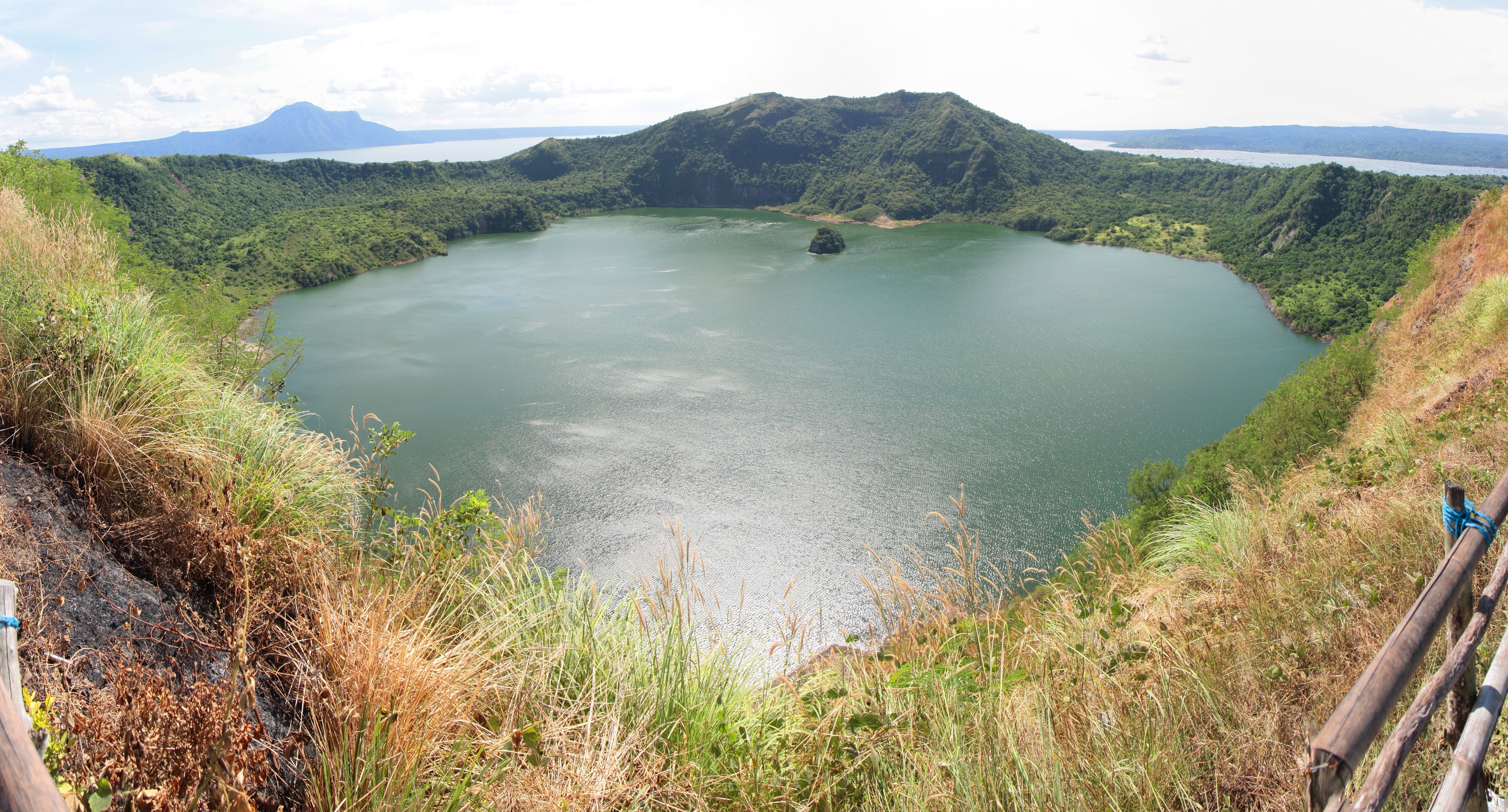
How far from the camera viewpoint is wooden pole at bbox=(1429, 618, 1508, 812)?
4.50 feet

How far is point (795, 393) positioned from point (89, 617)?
25.5 meters

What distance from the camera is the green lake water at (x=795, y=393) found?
59.1 feet

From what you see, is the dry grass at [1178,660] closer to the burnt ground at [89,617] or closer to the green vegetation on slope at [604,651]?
the green vegetation on slope at [604,651]

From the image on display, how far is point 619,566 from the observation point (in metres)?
16.5

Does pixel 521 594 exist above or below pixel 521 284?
above

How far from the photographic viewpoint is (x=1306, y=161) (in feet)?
452

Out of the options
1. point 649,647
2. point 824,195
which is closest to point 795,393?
point 649,647

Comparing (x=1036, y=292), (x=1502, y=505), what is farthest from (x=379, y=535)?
(x=1036, y=292)

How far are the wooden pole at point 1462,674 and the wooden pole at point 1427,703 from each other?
0.03 m

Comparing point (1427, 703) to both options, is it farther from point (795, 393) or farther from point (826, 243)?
point (826, 243)

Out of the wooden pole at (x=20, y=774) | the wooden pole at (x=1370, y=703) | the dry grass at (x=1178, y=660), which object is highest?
the wooden pole at (x=20, y=774)

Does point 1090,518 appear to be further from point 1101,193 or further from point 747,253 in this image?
point 1101,193

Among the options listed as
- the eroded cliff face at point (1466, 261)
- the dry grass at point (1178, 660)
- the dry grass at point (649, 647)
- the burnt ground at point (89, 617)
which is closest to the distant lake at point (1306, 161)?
the eroded cliff face at point (1466, 261)

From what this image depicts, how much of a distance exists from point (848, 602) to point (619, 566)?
533cm
